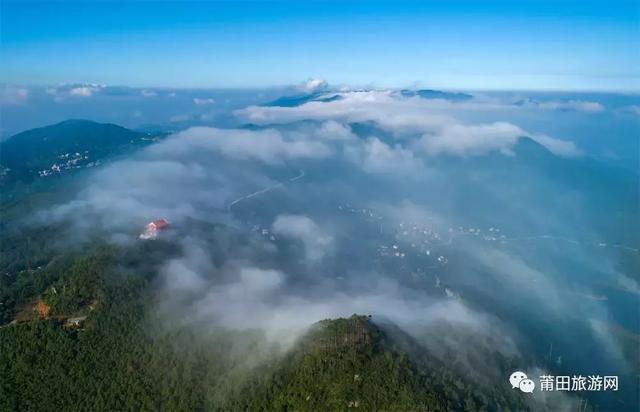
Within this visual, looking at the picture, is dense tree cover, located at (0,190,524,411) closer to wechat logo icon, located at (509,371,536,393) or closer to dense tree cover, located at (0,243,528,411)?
dense tree cover, located at (0,243,528,411)

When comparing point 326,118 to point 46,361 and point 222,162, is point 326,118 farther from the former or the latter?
point 46,361

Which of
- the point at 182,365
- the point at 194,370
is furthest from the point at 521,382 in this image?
the point at 182,365

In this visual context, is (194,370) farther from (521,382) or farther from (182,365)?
(521,382)

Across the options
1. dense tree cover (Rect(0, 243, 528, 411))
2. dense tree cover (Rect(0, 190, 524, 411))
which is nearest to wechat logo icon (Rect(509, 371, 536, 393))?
dense tree cover (Rect(0, 190, 524, 411))

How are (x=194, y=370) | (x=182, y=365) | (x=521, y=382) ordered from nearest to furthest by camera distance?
(x=521, y=382) < (x=194, y=370) < (x=182, y=365)

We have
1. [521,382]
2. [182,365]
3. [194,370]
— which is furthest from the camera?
[182,365]

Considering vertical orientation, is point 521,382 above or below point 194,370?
below

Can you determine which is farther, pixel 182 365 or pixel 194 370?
pixel 182 365

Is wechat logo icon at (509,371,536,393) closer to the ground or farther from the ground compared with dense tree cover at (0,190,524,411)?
closer to the ground

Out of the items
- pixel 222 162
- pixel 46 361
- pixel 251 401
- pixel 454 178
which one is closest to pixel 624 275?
pixel 454 178

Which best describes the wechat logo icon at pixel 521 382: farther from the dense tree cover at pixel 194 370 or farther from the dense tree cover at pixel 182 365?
the dense tree cover at pixel 194 370
